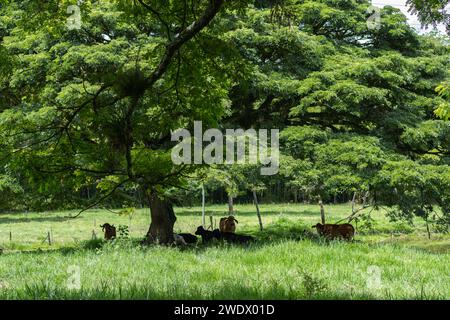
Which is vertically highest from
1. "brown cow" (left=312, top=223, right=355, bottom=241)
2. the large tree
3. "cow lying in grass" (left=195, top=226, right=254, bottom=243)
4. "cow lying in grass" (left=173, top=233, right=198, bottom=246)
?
the large tree

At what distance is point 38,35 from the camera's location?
1598cm

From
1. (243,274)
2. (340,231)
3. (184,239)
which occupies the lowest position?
(184,239)

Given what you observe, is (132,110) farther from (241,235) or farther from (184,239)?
(184,239)

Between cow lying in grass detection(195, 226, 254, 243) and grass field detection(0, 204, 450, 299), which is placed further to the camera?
cow lying in grass detection(195, 226, 254, 243)

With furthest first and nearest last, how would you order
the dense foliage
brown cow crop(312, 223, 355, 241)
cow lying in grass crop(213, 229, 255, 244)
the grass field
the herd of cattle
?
1. brown cow crop(312, 223, 355, 241)
2. the herd of cattle
3. cow lying in grass crop(213, 229, 255, 244)
4. the dense foliage
5. the grass field

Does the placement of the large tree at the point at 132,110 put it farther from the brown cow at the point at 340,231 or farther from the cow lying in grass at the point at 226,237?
the brown cow at the point at 340,231

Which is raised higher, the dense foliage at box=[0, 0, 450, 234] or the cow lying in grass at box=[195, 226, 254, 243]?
the dense foliage at box=[0, 0, 450, 234]

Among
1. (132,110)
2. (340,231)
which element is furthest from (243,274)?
(340,231)

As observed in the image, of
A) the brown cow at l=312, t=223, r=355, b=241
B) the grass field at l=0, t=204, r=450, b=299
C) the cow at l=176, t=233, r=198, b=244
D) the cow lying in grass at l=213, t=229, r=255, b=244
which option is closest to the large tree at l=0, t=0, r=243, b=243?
the grass field at l=0, t=204, r=450, b=299

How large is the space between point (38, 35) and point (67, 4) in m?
7.85

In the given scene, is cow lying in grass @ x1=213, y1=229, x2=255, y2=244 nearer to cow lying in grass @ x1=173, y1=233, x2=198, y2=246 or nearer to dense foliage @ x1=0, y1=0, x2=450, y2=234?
cow lying in grass @ x1=173, y1=233, x2=198, y2=246

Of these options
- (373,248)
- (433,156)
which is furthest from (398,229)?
(373,248)

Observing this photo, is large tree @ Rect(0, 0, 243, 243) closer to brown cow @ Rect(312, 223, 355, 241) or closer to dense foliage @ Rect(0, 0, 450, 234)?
dense foliage @ Rect(0, 0, 450, 234)

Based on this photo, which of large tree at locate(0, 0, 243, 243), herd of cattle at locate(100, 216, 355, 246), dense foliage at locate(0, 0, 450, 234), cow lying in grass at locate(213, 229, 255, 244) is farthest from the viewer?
herd of cattle at locate(100, 216, 355, 246)
